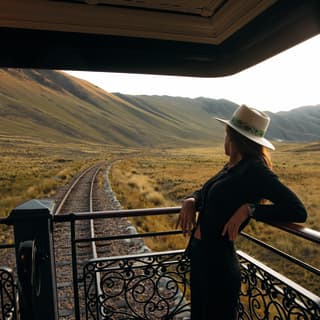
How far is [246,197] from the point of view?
1827mm

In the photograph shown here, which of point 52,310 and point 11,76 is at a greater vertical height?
point 11,76

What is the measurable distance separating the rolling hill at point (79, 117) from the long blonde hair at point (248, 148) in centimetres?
9806

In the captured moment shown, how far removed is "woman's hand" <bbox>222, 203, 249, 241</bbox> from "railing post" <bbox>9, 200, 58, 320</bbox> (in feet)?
4.03

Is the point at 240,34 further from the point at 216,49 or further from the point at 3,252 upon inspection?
the point at 3,252

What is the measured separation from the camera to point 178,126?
17988 cm

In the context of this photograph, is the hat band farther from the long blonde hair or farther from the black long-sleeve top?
the black long-sleeve top

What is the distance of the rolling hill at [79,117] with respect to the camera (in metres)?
111

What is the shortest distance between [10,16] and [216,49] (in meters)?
1.64

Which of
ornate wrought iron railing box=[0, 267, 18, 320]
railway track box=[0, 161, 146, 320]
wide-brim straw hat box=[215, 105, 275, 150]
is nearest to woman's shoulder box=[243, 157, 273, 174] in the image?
wide-brim straw hat box=[215, 105, 275, 150]

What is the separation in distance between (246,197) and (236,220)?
0.50 feet

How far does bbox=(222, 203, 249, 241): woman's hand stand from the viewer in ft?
5.89

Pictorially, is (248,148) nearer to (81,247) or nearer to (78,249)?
(78,249)

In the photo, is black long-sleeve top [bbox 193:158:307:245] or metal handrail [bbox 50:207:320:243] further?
metal handrail [bbox 50:207:320:243]

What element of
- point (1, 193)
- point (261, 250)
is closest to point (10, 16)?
point (261, 250)
